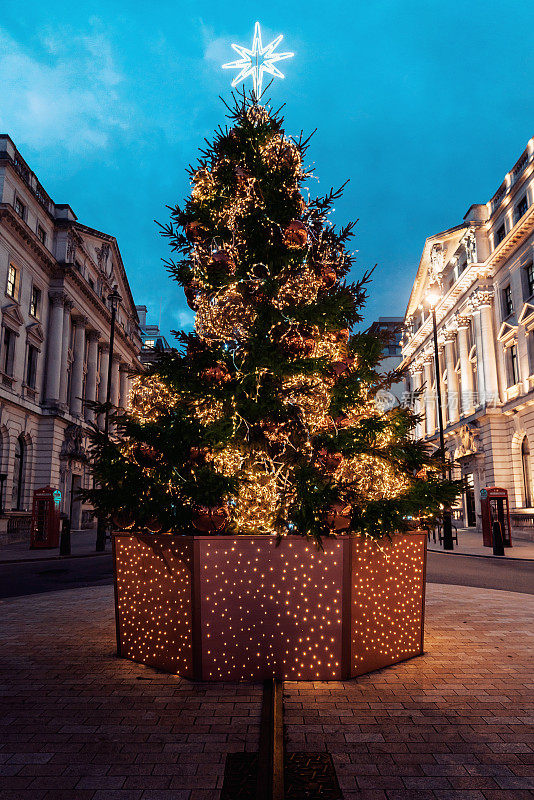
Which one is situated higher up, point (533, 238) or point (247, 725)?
point (533, 238)

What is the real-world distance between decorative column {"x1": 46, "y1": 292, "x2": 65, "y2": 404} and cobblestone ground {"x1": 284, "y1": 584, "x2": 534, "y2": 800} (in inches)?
1295

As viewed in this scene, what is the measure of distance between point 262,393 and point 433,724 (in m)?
3.37

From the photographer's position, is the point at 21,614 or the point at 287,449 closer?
the point at 287,449

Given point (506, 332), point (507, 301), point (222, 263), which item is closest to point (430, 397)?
→ point (507, 301)

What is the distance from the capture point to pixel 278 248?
21.3ft

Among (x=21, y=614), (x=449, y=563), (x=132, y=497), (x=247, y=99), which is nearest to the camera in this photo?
(x=132, y=497)

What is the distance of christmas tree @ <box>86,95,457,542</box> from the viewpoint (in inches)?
217

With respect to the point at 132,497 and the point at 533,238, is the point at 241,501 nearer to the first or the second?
the point at 132,497

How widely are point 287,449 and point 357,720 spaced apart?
2728 millimetres

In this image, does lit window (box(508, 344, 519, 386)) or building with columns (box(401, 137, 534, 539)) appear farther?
lit window (box(508, 344, 519, 386))

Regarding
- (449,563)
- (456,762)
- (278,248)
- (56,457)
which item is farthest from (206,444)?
(56,457)

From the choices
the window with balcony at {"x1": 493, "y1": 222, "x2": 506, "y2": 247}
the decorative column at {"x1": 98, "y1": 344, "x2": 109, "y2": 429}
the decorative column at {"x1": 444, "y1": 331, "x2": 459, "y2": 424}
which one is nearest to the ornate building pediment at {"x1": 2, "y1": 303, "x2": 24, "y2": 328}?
the decorative column at {"x1": 98, "y1": 344, "x2": 109, "y2": 429}

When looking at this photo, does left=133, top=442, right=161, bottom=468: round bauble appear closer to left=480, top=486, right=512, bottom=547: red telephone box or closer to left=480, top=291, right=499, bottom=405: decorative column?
left=480, top=486, right=512, bottom=547: red telephone box

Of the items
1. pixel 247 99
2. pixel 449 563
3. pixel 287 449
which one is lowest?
pixel 449 563
